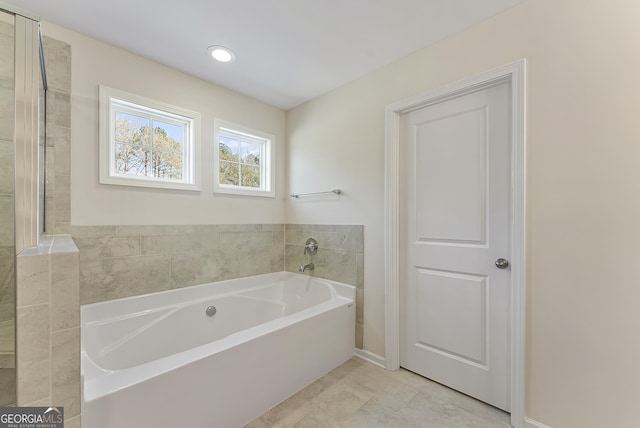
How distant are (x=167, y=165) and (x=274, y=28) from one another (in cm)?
140

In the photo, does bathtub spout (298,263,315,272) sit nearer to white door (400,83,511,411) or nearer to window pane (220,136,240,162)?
white door (400,83,511,411)

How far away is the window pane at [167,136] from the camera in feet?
7.44

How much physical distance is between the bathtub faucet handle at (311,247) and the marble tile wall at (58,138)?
1815mm

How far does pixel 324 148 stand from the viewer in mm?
2662

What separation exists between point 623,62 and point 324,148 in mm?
→ 1961

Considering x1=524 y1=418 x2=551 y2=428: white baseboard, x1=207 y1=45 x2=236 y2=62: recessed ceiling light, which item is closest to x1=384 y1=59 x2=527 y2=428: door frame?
x1=524 y1=418 x2=551 y2=428: white baseboard

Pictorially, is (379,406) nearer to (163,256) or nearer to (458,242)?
(458,242)

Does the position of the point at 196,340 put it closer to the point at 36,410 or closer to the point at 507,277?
the point at 36,410

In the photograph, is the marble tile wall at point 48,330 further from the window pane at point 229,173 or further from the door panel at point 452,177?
the door panel at point 452,177

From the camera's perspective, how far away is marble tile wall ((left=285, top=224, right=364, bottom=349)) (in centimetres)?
234

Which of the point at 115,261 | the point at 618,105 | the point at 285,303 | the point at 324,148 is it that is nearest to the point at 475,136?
the point at 618,105

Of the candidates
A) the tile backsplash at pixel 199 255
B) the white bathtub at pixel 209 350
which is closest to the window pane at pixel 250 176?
the tile backsplash at pixel 199 255

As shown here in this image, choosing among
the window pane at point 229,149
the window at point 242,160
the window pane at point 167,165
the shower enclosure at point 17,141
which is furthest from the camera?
the window pane at point 229,149

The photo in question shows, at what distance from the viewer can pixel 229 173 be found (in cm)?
274
